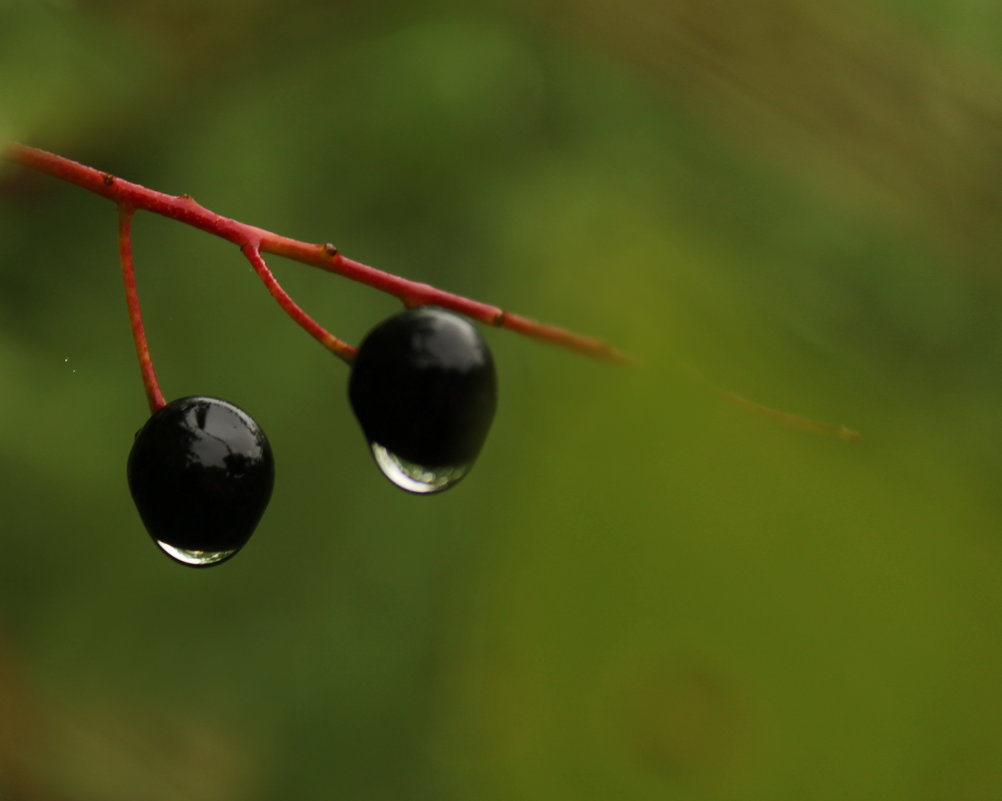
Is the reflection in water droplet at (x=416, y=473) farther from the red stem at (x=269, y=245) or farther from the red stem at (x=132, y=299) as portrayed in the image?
the red stem at (x=132, y=299)

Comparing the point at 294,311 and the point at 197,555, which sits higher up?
the point at 294,311

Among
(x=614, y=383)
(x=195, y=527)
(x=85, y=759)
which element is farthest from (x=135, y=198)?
(x=85, y=759)

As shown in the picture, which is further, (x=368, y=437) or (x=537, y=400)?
(x=537, y=400)

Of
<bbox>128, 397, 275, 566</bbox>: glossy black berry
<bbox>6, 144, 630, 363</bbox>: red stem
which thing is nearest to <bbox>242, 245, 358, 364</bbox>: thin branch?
<bbox>6, 144, 630, 363</bbox>: red stem

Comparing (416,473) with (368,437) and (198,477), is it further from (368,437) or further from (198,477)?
(198,477)

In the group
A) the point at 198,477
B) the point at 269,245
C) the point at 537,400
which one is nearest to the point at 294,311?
the point at 269,245

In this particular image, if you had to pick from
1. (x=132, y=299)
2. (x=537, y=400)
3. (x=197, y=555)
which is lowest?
(x=197, y=555)

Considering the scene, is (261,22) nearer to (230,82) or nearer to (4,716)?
(230,82)
